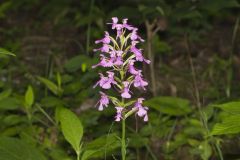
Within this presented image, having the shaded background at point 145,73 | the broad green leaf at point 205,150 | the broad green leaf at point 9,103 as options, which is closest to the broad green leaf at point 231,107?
the shaded background at point 145,73

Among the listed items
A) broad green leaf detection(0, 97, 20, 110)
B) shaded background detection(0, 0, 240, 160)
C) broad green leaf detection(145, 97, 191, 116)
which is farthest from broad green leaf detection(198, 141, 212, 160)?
broad green leaf detection(0, 97, 20, 110)

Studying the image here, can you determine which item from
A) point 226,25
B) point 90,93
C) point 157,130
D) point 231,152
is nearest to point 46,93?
point 90,93

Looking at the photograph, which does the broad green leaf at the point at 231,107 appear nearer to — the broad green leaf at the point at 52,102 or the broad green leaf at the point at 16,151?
the broad green leaf at the point at 16,151

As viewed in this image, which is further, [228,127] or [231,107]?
[231,107]

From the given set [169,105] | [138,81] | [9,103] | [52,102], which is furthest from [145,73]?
[138,81]

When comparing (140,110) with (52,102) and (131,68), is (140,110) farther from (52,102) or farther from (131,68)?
(52,102)

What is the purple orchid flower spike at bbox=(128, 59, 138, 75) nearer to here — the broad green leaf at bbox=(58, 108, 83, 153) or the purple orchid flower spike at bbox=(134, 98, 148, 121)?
the purple orchid flower spike at bbox=(134, 98, 148, 121)
